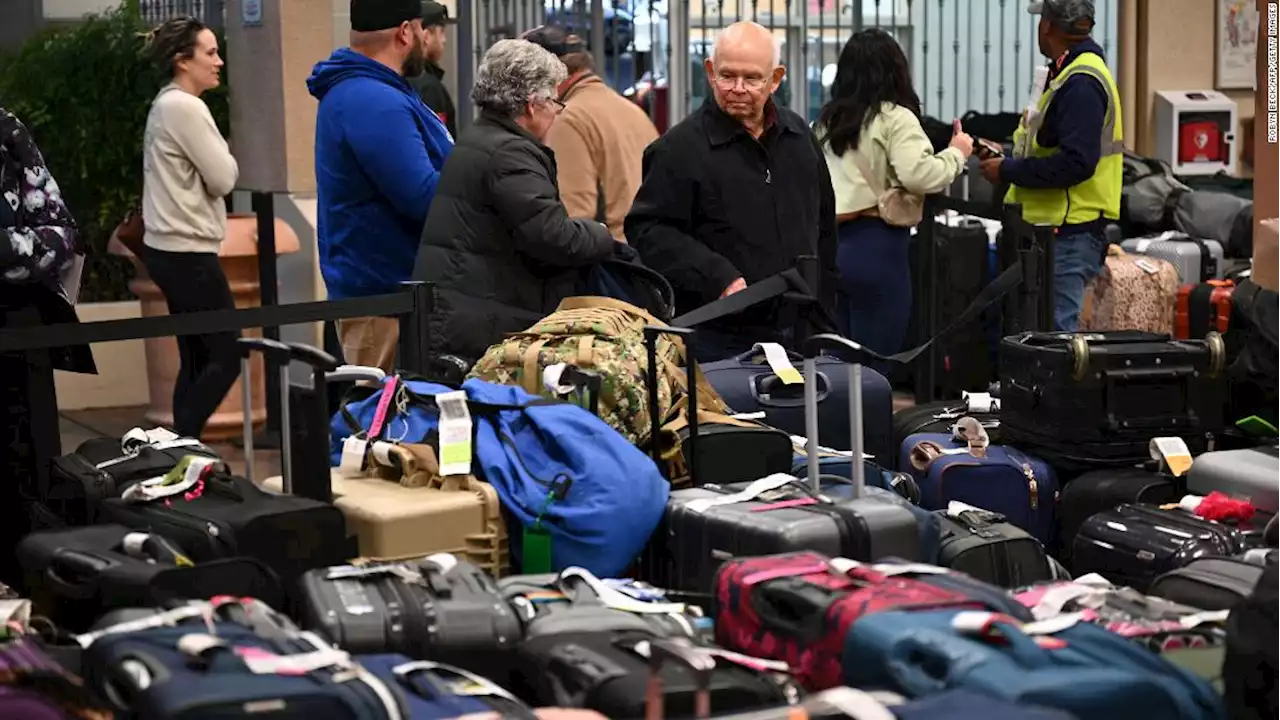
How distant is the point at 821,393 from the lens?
487cm

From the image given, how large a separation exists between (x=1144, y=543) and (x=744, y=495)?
846 millimetres

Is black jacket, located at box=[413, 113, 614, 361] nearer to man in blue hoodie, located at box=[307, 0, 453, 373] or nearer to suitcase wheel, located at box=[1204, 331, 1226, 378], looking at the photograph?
man in blue hoodie, located at box=[307, 0, 453, 373]

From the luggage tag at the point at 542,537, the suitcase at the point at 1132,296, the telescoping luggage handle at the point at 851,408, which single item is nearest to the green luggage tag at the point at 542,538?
the luggage tag at the point at 542,537

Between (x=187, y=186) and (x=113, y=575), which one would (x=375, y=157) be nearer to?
(x=187, y=186)

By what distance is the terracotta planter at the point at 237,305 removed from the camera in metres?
8.12

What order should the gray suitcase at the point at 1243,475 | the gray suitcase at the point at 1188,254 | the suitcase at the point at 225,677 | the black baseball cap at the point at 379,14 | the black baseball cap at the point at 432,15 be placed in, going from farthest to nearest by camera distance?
the gray suitcase at the point at 1188,254 < the black baseball cap at the point at 432,15 < the black baseball cap at the point at 379,14 < the gray suitcase at the point at 1243,475 < the suitcase at the point at 225,677

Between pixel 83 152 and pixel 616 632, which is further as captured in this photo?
pixel 83 152

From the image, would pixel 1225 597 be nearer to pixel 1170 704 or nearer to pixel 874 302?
pixel 1170 704

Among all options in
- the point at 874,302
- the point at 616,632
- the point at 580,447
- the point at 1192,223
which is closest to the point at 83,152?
the point at 874,302

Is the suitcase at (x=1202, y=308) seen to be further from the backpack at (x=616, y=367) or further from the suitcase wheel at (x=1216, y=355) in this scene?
the backpack at (x=616, y=367)

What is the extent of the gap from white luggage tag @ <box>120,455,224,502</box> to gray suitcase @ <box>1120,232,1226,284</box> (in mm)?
5594

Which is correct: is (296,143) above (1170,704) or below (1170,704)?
above

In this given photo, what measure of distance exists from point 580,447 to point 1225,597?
1.29 metres

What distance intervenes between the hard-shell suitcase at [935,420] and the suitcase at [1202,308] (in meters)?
2.99
